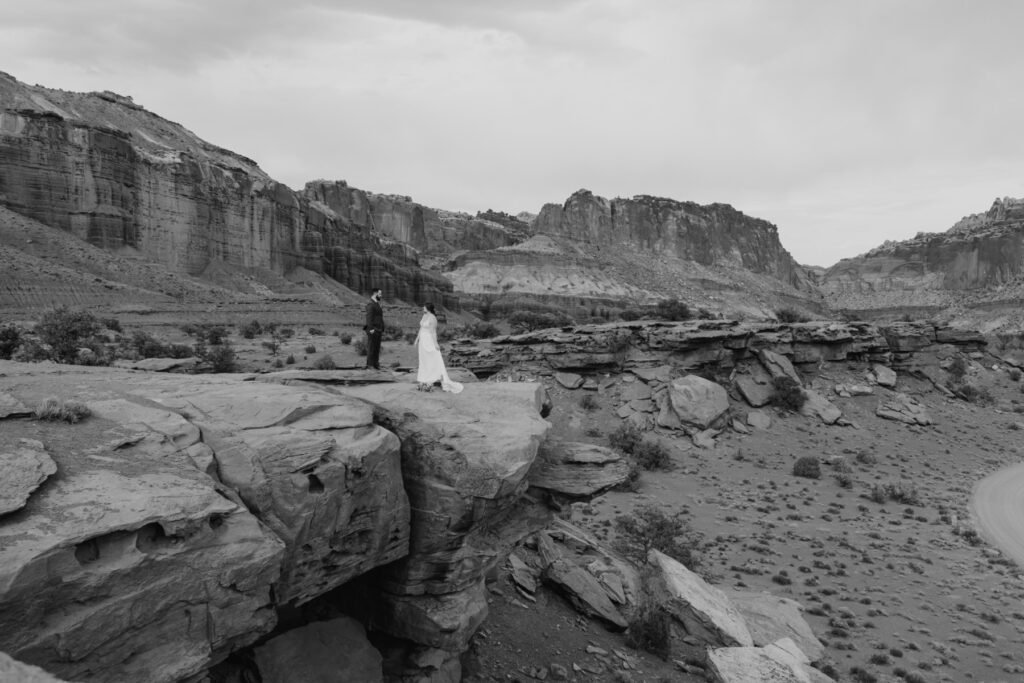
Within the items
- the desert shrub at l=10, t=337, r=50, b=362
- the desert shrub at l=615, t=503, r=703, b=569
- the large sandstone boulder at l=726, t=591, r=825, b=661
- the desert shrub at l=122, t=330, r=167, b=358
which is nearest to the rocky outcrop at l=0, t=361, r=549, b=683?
the large sandstone boulder at l=726, t=591, r=825, b=661

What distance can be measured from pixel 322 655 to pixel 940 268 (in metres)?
196

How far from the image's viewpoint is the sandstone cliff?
5655 inches

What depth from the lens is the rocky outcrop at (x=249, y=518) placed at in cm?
458

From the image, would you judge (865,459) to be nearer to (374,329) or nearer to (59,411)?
(374,329)

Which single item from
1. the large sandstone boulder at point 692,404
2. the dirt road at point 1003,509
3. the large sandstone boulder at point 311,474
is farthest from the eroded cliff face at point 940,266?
the large sandstone boulder at point 311,474

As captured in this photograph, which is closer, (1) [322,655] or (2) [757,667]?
(1) [322,655]

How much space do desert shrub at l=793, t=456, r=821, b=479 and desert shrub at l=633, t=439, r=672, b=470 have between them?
18.7ft

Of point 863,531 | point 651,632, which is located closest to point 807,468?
point 863,531

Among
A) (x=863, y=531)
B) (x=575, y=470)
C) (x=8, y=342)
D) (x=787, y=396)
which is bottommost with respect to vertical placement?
(x=863, y=531)

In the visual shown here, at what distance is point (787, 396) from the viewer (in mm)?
32531

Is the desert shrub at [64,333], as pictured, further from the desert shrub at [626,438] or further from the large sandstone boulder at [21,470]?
the desert shrub at [626,438]

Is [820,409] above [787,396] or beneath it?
beneath

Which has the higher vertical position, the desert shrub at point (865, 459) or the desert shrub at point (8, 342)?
the desert shrub at point (8, 342)

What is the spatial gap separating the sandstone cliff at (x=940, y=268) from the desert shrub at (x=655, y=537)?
13741 centimetres
